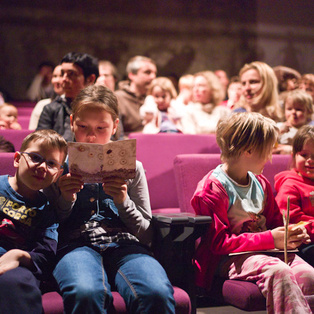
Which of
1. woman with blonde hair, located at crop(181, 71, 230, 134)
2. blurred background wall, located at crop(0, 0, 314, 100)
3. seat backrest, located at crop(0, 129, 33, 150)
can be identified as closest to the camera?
seat backrest, located at crop(0, 129, 33, 150)

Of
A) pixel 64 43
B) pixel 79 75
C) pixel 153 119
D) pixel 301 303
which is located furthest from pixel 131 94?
pixel 64 43

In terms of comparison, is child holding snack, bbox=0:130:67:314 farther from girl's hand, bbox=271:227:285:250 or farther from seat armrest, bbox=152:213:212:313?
girl's hand, bbox=271:227:285:250

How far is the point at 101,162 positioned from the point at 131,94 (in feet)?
10.2

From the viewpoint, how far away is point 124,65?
8.52 m

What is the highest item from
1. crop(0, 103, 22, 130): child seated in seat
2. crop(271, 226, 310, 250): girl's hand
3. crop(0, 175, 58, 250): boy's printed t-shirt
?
crop(0, 103, 22, 130): child seated in seat

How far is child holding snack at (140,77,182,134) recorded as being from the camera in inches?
174

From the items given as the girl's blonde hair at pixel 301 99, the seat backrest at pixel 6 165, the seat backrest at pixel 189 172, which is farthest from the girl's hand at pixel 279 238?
the girl's blonde hair at pixel 301 99

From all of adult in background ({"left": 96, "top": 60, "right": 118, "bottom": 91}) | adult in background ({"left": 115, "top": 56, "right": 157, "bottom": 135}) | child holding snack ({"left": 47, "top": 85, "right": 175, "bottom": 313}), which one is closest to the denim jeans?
child holding snack ({"left": 47, "top": 85, "right": 175, "bottom": 313})

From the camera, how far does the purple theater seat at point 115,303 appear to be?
1495mm

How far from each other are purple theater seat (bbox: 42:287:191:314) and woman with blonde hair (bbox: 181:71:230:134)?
273cm

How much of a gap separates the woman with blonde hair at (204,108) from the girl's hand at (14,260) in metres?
2.83

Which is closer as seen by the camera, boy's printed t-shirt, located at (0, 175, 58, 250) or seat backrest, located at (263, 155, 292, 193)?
boy's printed t-shirt, located at (0, 175, 58, 250)

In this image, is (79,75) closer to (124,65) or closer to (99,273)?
(99,273)

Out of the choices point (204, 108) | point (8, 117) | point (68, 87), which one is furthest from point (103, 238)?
point (204, 108)
